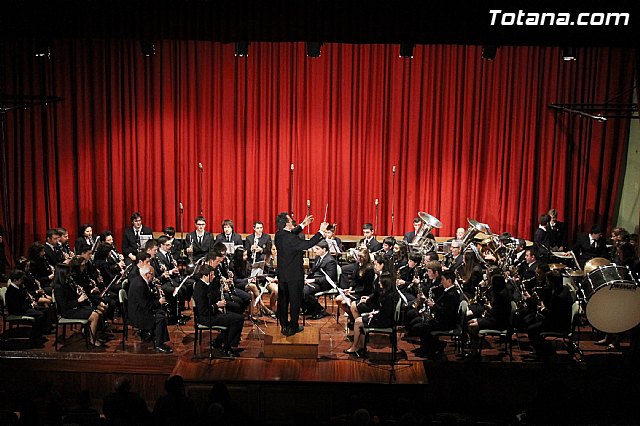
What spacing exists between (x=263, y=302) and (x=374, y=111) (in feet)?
14.7

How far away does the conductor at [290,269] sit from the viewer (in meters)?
10.0

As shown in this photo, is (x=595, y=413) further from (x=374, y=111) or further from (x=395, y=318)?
(x=374, y=111)

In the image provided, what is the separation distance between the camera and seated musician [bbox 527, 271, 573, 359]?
31.2 feet

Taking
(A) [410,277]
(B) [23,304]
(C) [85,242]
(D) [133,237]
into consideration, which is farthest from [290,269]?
(D) [133,237]

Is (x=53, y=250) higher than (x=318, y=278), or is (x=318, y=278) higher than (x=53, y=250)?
(x=53, y=250)

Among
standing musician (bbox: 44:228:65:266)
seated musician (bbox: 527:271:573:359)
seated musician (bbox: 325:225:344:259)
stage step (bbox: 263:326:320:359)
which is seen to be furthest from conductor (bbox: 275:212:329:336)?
standing musician (bbox: 44:228:65:266)

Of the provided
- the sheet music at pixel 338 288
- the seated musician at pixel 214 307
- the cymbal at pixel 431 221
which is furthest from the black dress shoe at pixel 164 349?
the cymbal at pixel 431 221

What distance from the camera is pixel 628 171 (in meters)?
14.3

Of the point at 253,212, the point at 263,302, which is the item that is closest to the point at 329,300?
the point at 263,302

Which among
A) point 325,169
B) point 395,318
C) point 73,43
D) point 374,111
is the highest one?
point 73,43

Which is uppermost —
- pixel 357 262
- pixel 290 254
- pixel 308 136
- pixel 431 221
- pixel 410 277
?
pixel 308 136

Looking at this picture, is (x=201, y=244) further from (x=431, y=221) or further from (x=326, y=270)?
(x=431, y=221)

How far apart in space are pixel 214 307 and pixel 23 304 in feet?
8.50

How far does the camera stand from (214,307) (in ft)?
31.9
